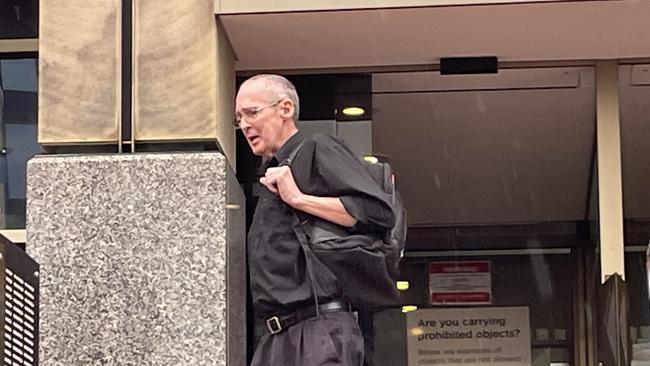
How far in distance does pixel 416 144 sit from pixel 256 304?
Result: 3.75 m

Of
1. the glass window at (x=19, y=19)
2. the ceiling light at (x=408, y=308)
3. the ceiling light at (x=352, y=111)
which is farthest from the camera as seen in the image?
the ceiling light at (x=408, y=308)

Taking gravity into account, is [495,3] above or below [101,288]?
above

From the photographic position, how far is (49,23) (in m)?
6.45

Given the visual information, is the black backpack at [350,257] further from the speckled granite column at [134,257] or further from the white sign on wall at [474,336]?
the white sign on wall at [474,336]

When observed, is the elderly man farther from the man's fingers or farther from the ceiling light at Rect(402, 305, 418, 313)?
the ceiling light at Rect(402, 305, 418, 313)

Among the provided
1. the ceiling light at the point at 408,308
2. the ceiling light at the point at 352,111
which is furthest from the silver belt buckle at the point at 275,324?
the ceiling light at the point at 408,308

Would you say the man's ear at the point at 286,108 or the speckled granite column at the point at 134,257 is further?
the speckled granite column at the point at 134,257

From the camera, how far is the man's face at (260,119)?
514 cm

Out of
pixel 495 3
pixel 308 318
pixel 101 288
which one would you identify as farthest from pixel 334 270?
pixel 495 3

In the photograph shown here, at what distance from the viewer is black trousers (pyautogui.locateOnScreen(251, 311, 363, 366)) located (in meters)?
4.84

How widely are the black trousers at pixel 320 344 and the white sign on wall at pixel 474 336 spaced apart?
4.37 meters

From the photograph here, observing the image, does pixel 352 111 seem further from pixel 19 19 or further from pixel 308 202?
pixel 308 202

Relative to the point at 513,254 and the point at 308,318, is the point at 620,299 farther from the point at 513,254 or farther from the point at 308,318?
the point at 308,318

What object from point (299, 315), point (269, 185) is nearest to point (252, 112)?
point (269, 185)
